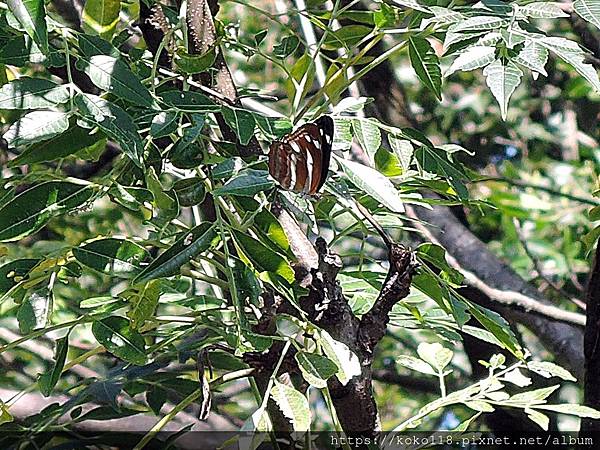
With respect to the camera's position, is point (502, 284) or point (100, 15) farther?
point (502, 284)

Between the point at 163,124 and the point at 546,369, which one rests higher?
the point at 163,124

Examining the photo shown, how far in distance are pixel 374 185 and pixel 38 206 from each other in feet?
0.60

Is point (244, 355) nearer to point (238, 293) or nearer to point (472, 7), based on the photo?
point (238, 293)

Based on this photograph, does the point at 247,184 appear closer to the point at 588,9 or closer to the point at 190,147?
the point at 190,147

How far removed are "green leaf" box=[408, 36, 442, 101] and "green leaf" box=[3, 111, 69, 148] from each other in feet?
0.66

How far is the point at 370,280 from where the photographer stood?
0.60 m

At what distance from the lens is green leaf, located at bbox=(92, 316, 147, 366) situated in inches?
19.0

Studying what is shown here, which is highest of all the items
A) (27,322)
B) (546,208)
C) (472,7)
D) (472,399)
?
(472,7)

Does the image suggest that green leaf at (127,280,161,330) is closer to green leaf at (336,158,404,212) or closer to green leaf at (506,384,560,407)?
green leaf at (336,158,404,212)

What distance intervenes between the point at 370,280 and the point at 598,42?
0.51 metres

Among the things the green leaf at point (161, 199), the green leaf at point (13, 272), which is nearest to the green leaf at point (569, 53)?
the green leaf at point (161, 199)

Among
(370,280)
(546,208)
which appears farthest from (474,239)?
(370,280)

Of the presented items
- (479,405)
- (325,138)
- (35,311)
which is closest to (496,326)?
(479,405)

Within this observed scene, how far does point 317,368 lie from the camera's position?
1.50 ft
